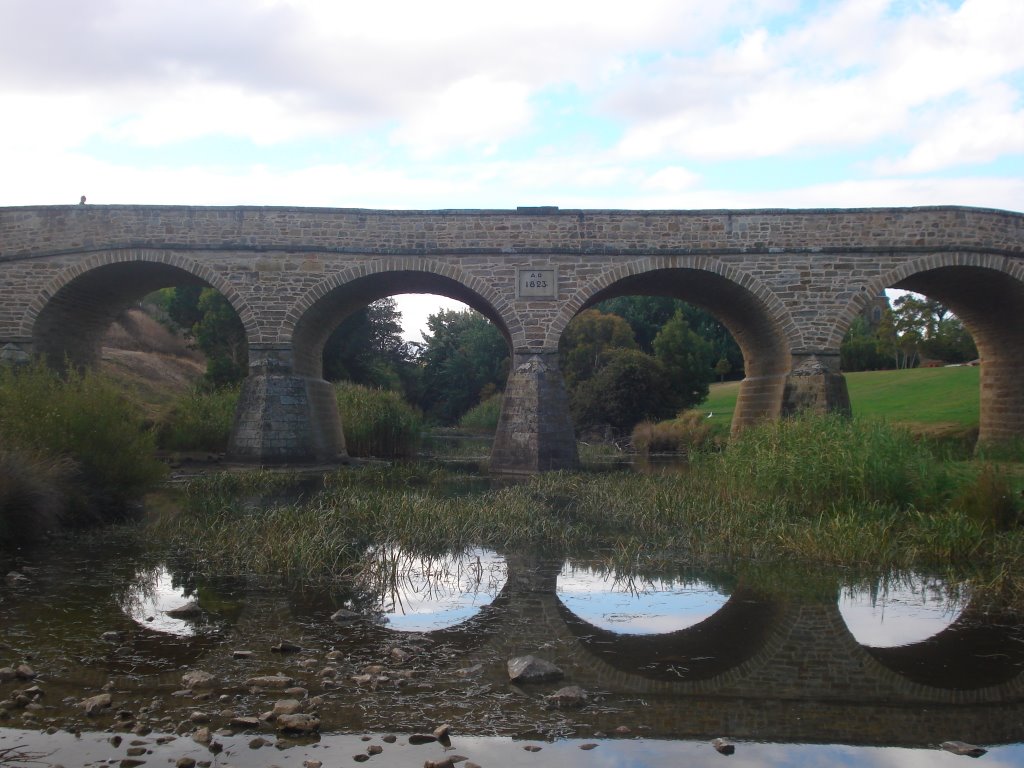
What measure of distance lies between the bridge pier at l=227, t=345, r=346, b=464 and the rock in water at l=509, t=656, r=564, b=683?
42.3ft

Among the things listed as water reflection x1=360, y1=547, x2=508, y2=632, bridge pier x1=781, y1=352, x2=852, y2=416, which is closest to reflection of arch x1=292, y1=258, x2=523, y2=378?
bridge pier x1=781, y1=352, x2=852, y2=416

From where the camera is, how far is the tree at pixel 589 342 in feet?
122

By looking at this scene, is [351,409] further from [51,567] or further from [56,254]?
[51,567]

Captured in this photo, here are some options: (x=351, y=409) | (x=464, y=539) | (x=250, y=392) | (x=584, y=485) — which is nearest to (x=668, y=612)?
(x=464, y=539)

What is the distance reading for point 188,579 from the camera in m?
7.38

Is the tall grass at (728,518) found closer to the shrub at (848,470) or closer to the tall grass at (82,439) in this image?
the shrub at (848,470)

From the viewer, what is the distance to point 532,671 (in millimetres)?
4973

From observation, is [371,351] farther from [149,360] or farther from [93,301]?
[93,301]

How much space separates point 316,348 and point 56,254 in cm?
547

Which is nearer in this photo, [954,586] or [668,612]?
[668,612]

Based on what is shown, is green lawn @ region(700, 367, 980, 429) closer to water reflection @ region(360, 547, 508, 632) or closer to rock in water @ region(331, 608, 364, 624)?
water reflection @ region(360, 547, 508, 632)

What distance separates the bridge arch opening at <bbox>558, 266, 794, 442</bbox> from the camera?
17641 millimetres

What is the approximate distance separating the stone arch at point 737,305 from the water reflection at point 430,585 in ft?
30.8

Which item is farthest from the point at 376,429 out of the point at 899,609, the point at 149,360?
the point at 899,609
